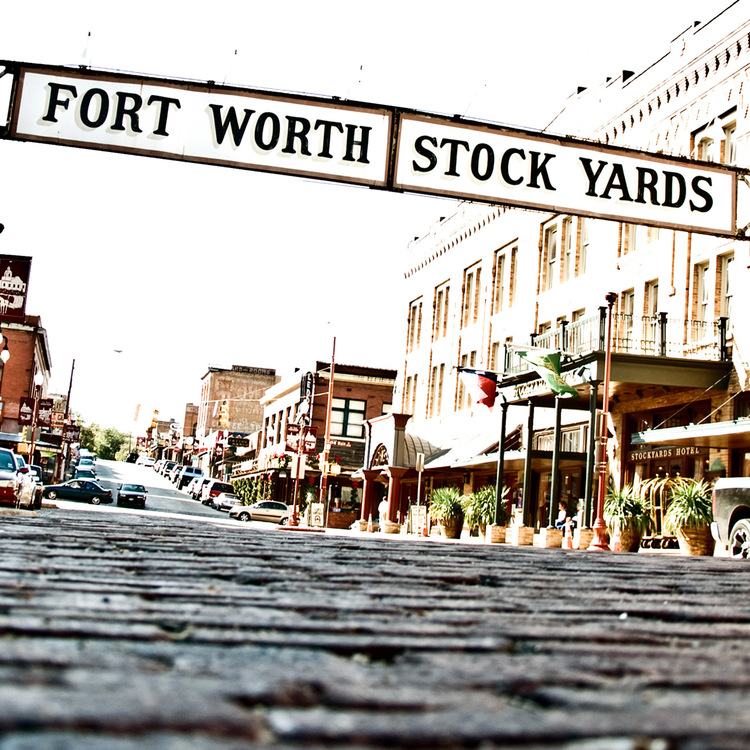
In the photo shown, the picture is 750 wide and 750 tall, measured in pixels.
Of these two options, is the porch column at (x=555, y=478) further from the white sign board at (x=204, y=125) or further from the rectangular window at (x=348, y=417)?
the rectangular window at (x=348, y=417)

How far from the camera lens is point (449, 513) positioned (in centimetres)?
3466

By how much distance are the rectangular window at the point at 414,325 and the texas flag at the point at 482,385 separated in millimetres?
17727

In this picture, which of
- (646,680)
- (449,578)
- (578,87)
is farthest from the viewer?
(578,87)

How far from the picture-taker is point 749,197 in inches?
949

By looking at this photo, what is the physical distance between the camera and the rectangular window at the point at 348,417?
6244 cm

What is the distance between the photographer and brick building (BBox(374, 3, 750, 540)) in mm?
25281

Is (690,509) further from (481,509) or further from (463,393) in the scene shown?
(463,393)

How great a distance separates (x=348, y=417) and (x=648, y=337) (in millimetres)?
35810

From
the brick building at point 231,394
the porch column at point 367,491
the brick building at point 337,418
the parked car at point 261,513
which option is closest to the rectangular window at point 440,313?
the porch column at point 367,491

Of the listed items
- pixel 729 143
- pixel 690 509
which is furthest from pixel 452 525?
pixel 729 143

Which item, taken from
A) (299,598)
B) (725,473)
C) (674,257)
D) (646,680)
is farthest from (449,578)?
(674,257)

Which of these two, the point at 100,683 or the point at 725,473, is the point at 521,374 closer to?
the point at 725,473

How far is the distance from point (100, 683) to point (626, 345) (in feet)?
90.5

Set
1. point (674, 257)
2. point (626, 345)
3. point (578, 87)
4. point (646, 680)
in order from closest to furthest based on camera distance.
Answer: point (646, 680), point (674, 257), point (626, 345), point (578, 87)
